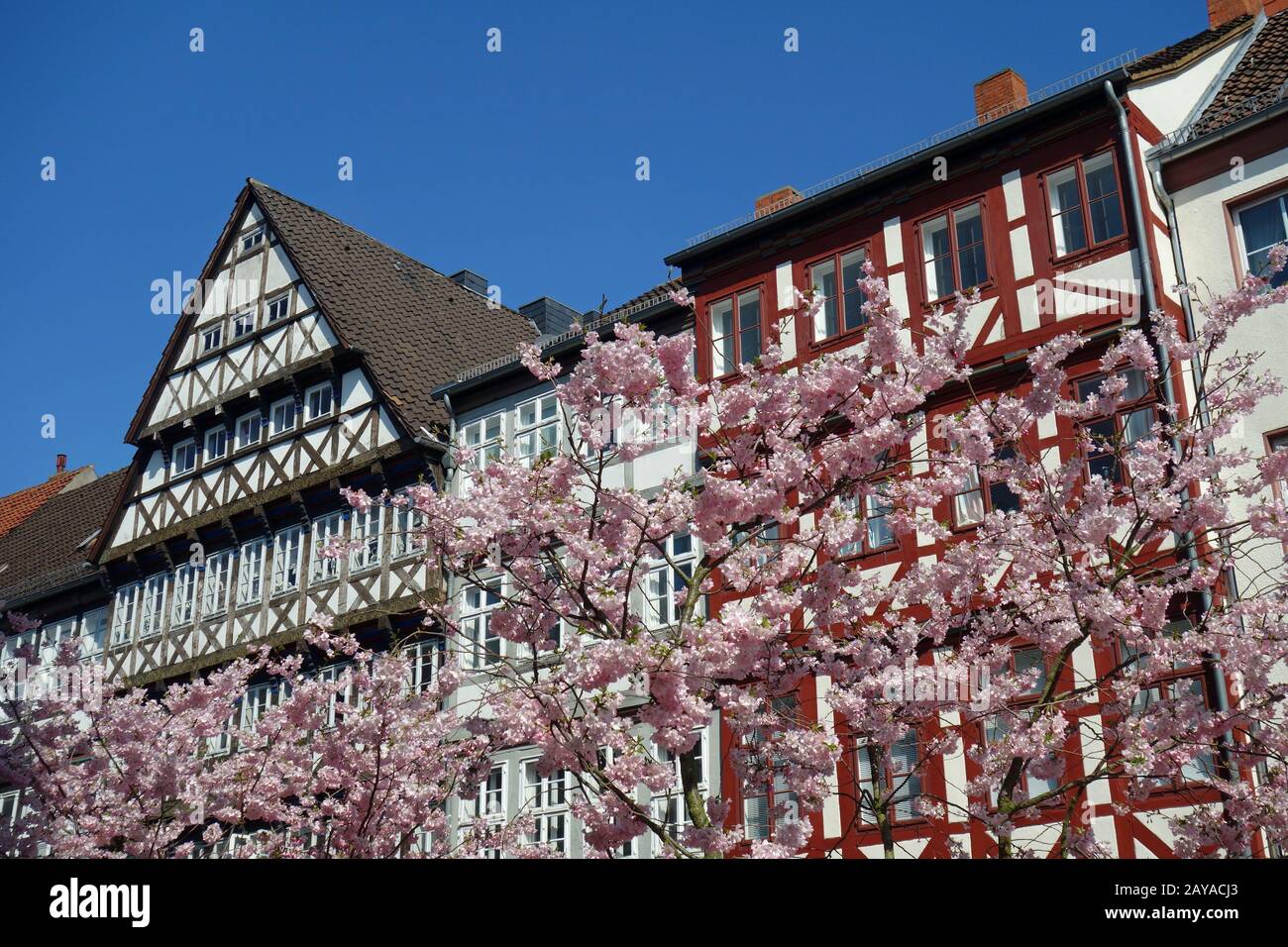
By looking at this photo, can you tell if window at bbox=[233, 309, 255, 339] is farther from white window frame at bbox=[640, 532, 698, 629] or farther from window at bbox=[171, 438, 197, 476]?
white window frame at bbox=[640, 532, 698, 629]

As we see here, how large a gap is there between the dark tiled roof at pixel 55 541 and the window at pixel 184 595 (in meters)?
4.20

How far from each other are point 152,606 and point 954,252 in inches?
809

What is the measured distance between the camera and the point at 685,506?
504 inches

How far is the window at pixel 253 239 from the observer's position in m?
33.8

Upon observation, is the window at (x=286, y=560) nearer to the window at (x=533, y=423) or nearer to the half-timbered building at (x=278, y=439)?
the half-timbered building at (x=278, y=439)

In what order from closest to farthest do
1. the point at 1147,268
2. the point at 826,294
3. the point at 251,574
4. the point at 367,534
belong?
1. the point at 1147,268
2. the point at 826,294
3. the point at 367,534
4. the point at 251,574

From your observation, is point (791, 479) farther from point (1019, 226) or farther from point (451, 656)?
point (1019, 226)

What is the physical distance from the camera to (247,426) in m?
32.6

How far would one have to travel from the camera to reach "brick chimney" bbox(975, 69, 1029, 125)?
23.8 metres

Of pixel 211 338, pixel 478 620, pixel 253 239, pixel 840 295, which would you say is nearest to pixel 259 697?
pixel 478 620

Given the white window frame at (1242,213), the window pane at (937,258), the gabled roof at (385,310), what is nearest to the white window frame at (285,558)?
the gabled roof at (385,310)

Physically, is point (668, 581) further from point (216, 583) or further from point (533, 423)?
point (216, 583)
